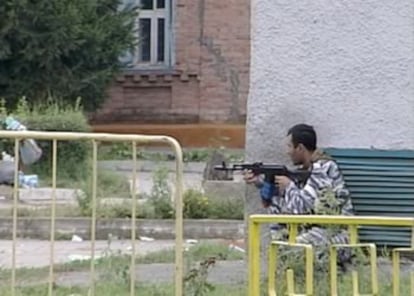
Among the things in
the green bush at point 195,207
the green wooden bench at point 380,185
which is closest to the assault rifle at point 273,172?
the green wooden bench at point 380,185

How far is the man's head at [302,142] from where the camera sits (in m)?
8.05

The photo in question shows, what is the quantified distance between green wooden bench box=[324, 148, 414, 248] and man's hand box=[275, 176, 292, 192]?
1.52ft

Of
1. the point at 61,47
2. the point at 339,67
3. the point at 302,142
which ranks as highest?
the point at 61,47

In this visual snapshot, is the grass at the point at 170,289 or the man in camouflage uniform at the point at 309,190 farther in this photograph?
the man in camouflage uniform at the point at 309,190

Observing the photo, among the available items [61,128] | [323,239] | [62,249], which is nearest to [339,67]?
[323,239]

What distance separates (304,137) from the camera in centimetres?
807

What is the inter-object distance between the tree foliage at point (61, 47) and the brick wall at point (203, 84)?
76.7 inches

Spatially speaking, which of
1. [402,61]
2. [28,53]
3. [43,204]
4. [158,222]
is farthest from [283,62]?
[28,53]

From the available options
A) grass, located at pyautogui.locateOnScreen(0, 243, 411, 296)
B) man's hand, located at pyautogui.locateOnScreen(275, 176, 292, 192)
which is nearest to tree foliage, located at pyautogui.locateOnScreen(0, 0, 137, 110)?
grass, located at pyautogui.locateOnScreen(0, 243, 411, 296)

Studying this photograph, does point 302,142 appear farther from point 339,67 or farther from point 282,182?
point 339,67

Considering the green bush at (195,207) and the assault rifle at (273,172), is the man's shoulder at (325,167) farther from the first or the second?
the green bush at (195,207)

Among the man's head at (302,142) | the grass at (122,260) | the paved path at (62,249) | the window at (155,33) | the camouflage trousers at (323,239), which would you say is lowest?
the paved path at (62,249)

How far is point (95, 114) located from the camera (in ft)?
70.1

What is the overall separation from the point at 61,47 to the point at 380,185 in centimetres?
1090
